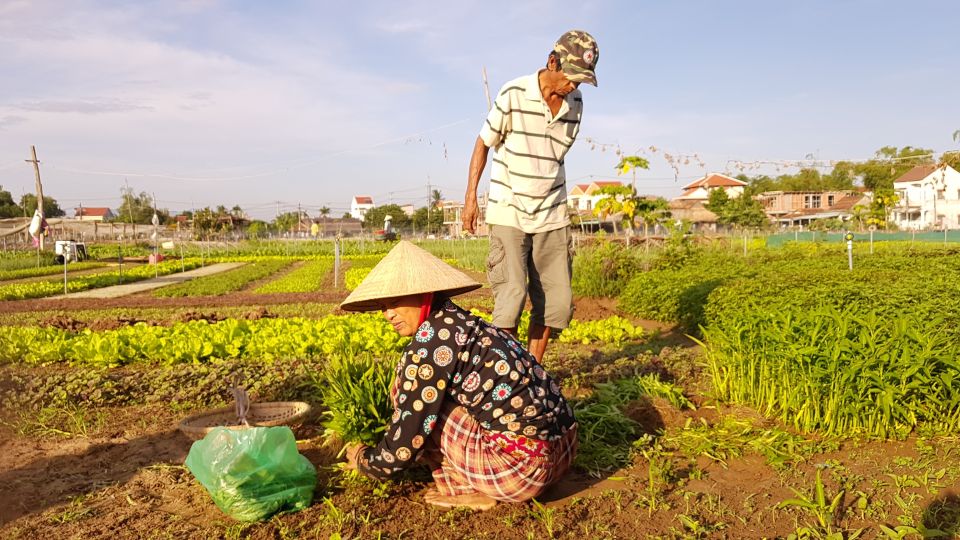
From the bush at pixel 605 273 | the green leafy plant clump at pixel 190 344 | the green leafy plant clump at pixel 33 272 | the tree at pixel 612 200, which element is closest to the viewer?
the green leafy plant clump at pixel 190 344

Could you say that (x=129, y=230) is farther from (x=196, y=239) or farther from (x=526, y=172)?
(x=526, y=172)

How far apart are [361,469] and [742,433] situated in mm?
1934

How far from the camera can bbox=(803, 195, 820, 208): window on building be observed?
231 feet

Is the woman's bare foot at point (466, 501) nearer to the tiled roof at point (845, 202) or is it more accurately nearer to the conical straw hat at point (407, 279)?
the conical straw hat at point (407, 279)

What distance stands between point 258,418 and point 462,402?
1527mm

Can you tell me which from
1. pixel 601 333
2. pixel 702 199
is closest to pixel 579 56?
pixel 601 333

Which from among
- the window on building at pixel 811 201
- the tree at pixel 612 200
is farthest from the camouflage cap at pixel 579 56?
the window on building at pixel 811 201

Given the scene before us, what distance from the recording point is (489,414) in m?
2.66

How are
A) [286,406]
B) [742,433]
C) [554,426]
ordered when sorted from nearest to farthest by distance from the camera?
[554,426], [742,433], [286,406]

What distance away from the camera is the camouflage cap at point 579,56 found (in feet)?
12.8

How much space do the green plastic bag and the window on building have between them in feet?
246

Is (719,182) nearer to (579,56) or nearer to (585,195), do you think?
(585,195)

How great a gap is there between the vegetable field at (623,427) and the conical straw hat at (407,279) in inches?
21.3

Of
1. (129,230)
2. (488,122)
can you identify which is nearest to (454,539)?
(488,122)
